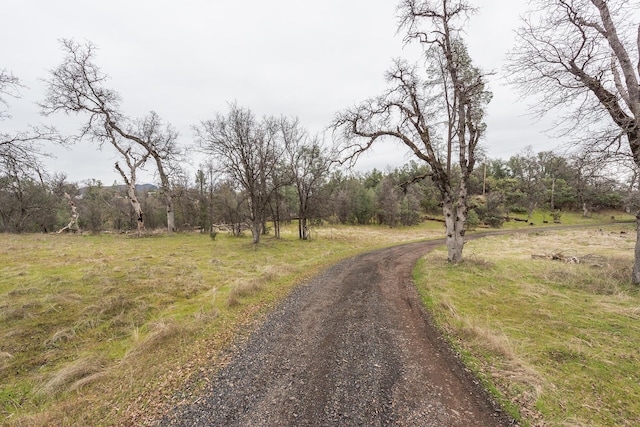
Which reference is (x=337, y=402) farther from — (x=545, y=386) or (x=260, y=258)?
(x=260, y=258)

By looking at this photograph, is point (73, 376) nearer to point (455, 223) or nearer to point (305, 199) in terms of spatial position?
point (455, 223)

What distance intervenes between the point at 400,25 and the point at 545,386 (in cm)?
1289

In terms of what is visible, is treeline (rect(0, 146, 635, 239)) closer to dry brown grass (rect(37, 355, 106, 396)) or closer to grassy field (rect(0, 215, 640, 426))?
grassy field (rect(0, 215, 640, 426))

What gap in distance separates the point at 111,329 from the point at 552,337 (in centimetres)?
985

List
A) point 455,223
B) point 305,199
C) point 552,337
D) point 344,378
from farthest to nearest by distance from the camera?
1. point 305,199
2. point 455,223
3. point 552,337
4. point 344,378

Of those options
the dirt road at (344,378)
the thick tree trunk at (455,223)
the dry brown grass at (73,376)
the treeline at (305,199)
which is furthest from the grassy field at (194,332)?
the treeline at (305,199)

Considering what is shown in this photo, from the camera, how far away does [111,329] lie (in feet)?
18.1

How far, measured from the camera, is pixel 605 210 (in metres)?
47.6

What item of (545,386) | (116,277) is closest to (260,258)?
(116,277)

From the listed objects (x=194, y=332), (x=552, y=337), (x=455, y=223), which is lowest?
(x=194, y=332)

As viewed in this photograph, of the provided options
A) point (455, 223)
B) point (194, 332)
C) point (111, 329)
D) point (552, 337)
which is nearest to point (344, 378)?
point (194, 332)

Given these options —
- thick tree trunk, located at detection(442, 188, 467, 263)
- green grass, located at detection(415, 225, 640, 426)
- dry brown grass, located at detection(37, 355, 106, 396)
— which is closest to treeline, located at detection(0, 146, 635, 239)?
thick tree trunk, located at detection(442, 188, 467, 263)

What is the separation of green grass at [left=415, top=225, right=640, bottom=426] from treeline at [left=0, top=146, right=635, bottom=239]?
134 inches

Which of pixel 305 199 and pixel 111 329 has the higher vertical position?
pixel 305 199
